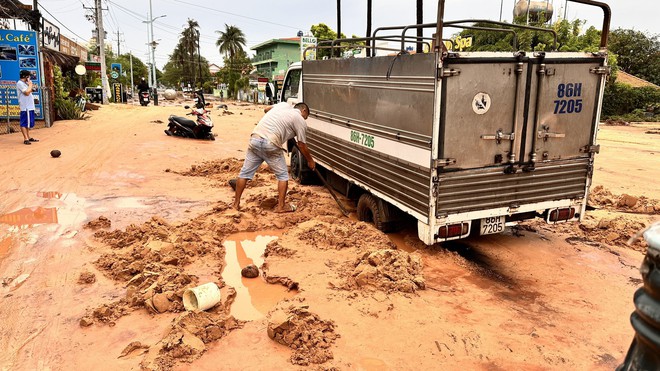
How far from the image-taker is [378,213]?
5824 millimetres

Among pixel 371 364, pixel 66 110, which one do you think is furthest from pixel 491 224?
pixel 66 110

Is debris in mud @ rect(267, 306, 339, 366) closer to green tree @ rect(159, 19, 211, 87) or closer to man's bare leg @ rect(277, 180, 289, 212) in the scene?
man's bare leg @ rect(277, 180, 289, 212)

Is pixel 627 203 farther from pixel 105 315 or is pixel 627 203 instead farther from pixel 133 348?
pixel 105 315

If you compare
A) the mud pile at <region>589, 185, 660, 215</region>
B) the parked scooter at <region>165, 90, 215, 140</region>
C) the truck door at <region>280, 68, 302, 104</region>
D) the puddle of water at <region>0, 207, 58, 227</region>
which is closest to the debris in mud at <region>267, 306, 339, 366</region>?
the puddle of water at <region>0, 207, 58, 227</region>

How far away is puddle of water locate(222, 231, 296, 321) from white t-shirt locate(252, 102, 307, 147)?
1407 mm

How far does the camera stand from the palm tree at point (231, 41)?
55.5 m

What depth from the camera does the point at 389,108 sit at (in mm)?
5281

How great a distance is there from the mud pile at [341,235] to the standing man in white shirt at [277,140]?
1063 millimetres

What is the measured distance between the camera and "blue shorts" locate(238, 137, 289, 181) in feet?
21.5

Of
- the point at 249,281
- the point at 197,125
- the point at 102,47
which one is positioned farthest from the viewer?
the point at 102,47

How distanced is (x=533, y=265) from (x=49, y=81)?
17343mm

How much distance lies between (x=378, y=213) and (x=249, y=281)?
6.52 feet

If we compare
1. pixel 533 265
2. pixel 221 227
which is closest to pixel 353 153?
pixel 221 227

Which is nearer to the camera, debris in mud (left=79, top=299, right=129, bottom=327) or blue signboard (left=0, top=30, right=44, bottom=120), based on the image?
debris in mud (left=79, top=299, right=129, bottom=327)
